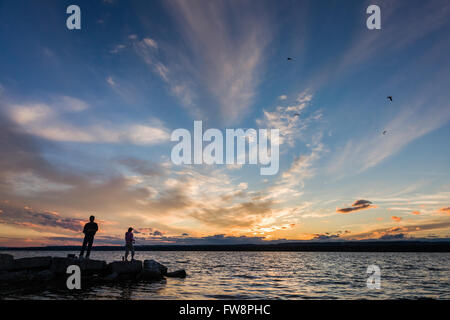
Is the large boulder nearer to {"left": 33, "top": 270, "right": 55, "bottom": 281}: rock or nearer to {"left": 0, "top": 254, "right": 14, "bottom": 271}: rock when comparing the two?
{"left": 33, "top": 270, "right": 55, "bottom": 281}: rock

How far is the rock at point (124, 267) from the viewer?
24188mm

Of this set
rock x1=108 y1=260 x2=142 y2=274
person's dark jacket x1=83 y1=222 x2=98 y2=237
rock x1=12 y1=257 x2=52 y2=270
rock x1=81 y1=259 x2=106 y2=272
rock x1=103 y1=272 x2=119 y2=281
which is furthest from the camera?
rock x1=108 y1=260 x2=142 y2=274

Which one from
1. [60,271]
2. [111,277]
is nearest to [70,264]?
[60,271]

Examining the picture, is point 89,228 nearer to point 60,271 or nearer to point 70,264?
point 70,264

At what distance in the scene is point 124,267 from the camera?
80.4ft

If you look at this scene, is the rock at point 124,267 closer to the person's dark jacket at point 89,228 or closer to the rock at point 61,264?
the rock at point 61,264

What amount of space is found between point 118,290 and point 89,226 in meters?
5.89

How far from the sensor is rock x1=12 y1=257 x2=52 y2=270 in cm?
2242

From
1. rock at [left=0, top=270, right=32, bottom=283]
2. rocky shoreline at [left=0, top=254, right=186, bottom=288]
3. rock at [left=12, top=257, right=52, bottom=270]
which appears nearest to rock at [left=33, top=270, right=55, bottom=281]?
rocky shoreline at [left=0, top=254, right=186, bottom=288]

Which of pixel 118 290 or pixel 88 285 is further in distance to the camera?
pixel 88 285
